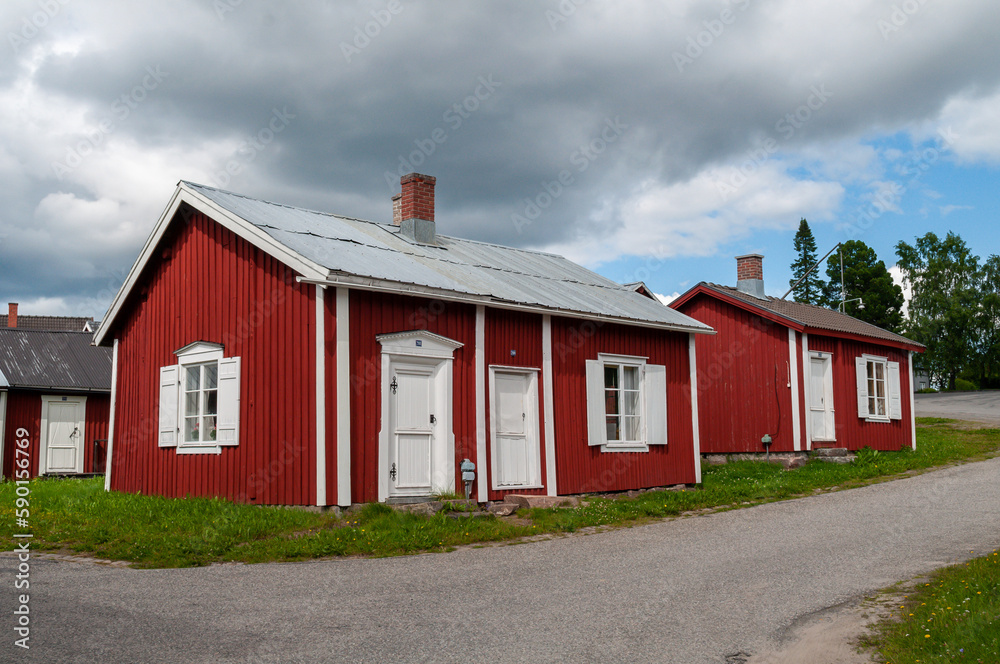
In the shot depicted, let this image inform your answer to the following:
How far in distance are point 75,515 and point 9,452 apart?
11531mm

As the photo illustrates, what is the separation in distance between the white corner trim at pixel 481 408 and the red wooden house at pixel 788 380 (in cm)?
959

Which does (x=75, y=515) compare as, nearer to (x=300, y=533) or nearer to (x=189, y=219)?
(x=300, y=533)

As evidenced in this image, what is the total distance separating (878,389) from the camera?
72.6 ft

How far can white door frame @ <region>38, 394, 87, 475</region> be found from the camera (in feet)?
70.4

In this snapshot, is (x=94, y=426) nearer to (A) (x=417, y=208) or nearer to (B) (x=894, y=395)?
(A) (x=417, y=208)

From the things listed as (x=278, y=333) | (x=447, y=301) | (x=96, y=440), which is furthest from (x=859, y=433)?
(x=96, y=440)

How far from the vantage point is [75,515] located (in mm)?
11109

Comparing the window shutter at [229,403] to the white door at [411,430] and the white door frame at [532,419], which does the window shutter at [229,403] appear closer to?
the white door at [411,430]

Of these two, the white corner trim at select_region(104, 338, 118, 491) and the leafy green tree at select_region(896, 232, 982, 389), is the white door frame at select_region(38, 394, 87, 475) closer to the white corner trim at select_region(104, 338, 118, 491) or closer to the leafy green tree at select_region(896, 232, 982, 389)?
the white corner trim at select_region(104, 338, 118, 491)

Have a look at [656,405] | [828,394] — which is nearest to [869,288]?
[828,394]

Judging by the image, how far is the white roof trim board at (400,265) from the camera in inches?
446

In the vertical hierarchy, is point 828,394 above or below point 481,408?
above

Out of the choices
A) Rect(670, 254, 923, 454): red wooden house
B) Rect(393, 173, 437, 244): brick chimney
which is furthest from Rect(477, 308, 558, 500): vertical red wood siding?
Rect(670, 254, 923, 454): red wooden house

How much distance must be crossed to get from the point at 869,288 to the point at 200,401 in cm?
5253
